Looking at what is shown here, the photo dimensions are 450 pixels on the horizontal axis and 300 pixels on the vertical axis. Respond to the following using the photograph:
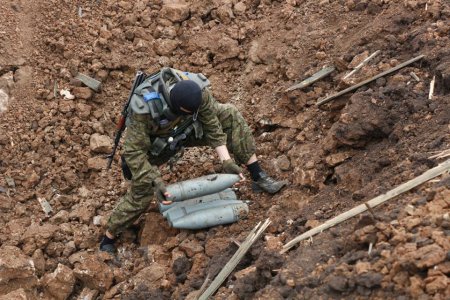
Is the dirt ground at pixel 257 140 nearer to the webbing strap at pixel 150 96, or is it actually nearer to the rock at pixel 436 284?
the rock at pixel 436 284

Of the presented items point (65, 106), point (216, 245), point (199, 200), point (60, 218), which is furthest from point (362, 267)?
point (65, 106)

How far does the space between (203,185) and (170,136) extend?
495 millimetres

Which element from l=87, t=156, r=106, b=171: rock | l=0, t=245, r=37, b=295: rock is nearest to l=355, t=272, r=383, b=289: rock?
l=0, t=245, r=37, b=295: rock

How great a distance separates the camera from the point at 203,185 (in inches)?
226

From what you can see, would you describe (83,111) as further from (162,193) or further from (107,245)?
(162,193)

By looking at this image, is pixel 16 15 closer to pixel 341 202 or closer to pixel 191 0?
pixel 191 0

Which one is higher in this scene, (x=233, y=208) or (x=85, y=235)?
(x=233, y=208)

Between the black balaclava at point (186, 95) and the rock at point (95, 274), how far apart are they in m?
1.59

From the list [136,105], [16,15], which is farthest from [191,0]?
[136,105]

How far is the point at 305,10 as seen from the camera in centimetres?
755

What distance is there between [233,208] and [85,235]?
1.50 m

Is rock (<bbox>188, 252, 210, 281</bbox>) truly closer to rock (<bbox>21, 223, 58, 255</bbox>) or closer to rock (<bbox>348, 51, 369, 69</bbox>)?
rock (<bbox>21, 223, 58, 255</bbox>)

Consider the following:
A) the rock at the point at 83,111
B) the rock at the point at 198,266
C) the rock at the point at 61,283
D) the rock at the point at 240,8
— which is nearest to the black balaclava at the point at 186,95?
the rock at the point at 198,266

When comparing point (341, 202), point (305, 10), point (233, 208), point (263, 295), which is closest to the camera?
point (263, 295)
